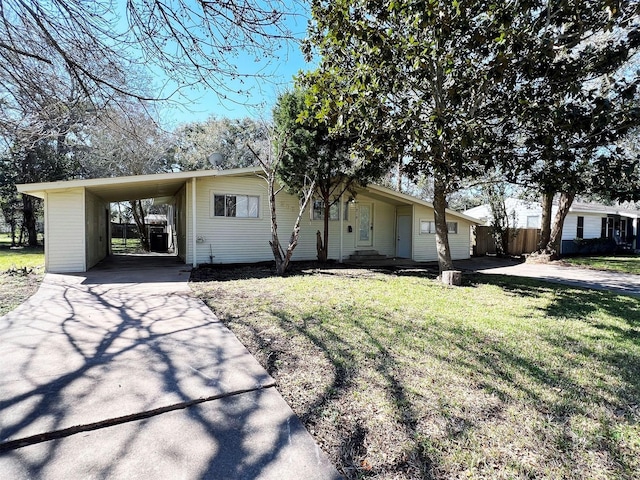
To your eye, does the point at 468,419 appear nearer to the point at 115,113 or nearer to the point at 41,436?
the point at 41,436

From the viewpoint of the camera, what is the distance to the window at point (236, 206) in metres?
11.2

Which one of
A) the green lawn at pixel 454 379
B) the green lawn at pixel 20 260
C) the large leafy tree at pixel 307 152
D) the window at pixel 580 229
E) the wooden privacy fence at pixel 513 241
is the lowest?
the green lawn at pixel 454 379

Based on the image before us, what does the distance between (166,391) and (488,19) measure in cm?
697

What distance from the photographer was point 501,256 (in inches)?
665

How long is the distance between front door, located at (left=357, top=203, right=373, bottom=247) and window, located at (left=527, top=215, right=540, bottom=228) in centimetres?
1228

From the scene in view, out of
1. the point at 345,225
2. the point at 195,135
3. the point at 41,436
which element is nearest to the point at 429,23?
the point at 41,436

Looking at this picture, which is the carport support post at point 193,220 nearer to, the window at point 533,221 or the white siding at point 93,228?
the white siding at point 93,228

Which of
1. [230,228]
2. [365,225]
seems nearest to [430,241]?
[365,225]

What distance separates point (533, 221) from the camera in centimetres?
2044

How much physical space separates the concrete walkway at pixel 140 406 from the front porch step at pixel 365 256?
9407mm

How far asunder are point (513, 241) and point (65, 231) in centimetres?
1876

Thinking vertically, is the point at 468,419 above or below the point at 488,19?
below

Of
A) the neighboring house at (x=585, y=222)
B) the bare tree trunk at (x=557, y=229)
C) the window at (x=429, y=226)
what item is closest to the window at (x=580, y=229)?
the neighboring house at (x=585, y=222)

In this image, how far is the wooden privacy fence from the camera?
1733 cm
